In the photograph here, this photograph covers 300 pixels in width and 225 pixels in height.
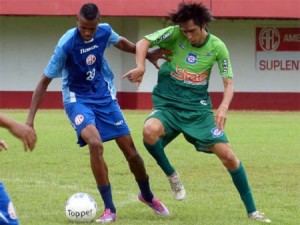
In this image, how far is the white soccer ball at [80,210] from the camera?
8.63 meters

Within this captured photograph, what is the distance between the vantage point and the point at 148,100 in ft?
105

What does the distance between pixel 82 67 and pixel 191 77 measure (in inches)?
42.9

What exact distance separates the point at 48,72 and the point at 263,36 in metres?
24.5

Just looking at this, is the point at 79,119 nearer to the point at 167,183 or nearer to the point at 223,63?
the point at 223,63

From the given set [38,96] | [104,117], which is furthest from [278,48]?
[38,96]

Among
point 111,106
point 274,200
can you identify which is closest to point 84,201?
point 111,106

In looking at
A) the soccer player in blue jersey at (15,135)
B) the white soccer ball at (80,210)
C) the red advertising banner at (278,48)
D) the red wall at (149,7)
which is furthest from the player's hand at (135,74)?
the red advertising banner at (278,48)

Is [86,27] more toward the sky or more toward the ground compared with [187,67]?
more toward the sky

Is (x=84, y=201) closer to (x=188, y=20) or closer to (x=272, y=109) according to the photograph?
(x=188, y=20)

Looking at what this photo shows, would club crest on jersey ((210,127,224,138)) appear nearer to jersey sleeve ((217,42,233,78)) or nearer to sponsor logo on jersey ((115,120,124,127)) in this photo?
jersey sleeve ((217,42,233,78))

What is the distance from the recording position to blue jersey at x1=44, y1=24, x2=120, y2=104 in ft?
29.2

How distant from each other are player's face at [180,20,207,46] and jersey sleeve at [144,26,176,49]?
0.17 meters

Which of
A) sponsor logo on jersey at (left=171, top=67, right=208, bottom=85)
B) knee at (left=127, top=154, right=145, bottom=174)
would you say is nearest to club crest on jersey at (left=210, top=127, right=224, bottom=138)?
sponsor logo on jersey at (left=171, top=67, right=208, bottom=85)

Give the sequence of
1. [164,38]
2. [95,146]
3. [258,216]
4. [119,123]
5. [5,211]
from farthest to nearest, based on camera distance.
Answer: [164,38]
[119,123]
[258,216]
[95,146]
[5,211]
